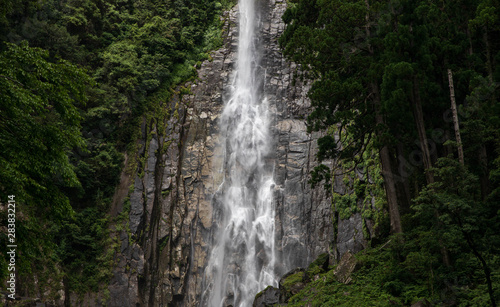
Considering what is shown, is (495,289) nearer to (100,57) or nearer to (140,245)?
(140,245)

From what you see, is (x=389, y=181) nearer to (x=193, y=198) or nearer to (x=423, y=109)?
(x=423, y=109)

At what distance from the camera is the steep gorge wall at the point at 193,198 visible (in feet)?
71.3

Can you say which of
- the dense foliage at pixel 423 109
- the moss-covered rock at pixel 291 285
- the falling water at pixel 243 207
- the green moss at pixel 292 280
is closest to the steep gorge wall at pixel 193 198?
the falling water at pixel 243 207

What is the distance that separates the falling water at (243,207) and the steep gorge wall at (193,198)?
527mm

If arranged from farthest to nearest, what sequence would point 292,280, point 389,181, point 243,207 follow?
point 243,207 < point 292,280 < point 389,181

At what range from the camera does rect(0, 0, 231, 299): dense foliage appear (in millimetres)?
6902

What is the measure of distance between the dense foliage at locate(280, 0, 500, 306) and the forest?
1.6 inches

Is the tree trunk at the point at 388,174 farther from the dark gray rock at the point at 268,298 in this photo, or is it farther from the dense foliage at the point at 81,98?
the dense foliage at the point at 81,98

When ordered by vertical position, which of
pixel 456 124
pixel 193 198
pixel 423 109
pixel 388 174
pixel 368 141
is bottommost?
pixel 388 174

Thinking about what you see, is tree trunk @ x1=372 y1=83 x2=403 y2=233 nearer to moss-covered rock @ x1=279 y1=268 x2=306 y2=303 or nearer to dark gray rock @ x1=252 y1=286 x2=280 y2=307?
moss-covered rock @ x1=279 y1=268 x2=306 y2=303

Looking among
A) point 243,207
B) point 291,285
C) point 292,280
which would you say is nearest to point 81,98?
point 291,285

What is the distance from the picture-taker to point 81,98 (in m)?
7.91

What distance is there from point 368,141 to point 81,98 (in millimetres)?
9114

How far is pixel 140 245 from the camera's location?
22547 mm
